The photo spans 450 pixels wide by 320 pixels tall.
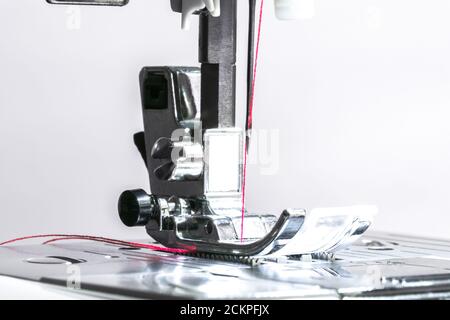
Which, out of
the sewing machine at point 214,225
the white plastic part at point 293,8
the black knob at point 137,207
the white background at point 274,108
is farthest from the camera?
the white background at point 274,108

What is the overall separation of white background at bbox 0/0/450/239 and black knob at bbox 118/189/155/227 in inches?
41.1

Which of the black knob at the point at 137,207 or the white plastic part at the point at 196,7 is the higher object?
the white plastic part at the point at 196,7

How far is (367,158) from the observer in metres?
3.88

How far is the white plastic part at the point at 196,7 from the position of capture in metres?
2.27

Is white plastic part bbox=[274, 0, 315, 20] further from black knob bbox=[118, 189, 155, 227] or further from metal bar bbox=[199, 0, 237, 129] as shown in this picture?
black knob bbox=[118, 189, 155, 227]

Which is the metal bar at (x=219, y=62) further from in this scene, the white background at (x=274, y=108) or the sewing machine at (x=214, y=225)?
the white background at (x=274, y=108)

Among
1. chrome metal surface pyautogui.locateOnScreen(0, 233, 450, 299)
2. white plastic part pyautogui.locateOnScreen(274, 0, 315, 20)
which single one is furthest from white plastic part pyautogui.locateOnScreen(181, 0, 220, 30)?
chrome metal surface pyautogui.locateOnScreen(0, 233, 450, 299)

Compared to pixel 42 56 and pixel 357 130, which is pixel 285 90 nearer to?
pixel 357 130

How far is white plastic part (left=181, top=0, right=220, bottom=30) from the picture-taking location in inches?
89.5

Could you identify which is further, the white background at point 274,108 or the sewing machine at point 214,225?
the white background at point 274,108

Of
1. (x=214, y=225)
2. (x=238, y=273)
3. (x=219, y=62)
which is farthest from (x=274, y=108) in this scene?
(x=238, y=273)

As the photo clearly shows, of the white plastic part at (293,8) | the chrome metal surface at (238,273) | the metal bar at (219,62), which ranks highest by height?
the white plastic part at (293,8)

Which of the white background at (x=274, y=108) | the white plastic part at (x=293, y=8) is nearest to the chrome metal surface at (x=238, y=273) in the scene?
the white plastic part at (x=293, y=8)
